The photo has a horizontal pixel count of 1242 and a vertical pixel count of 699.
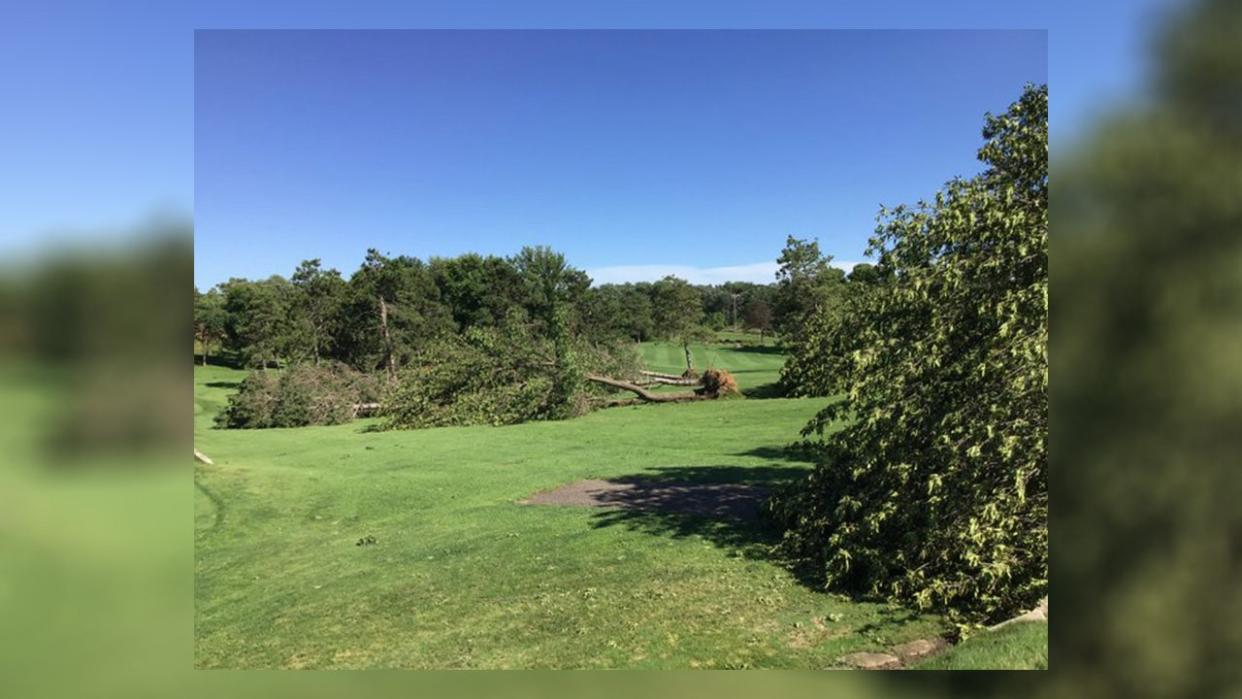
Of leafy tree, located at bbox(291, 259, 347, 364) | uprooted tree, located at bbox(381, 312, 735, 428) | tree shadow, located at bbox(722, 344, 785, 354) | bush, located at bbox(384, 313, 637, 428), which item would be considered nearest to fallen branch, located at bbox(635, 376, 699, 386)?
uprooted tree, located at bbox(381, 312, 735, 428)

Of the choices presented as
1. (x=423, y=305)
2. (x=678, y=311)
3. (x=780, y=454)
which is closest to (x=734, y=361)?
(x=678, y=311)

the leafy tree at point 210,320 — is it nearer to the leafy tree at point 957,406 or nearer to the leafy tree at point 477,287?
the leafy tree at point 477,287

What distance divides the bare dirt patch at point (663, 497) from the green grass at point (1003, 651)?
8.87ft

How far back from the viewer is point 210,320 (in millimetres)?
3430

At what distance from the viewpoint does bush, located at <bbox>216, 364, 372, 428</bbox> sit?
7.87 m

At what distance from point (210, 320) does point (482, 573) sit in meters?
2.30

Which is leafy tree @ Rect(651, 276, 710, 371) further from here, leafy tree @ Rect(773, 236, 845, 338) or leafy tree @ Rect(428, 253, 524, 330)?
leafy tree @ Rect(428, 253, 524, 330)

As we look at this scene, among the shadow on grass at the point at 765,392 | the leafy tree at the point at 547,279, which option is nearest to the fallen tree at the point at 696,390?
the shadow on grass at the point at 765,392

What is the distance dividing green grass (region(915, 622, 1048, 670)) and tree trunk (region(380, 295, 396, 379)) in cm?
635

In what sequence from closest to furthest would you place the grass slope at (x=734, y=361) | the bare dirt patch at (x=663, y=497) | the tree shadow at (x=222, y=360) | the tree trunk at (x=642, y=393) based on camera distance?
the tree shadow at (x=222, y=360) < the bare dirt patch at (x=663, y=497) < the grass slope at (x=734, y=361) < the tree trunk at (x=642, y=393)

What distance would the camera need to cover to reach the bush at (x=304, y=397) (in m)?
7.87

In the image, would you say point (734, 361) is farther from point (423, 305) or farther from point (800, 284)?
point (423, 305)
